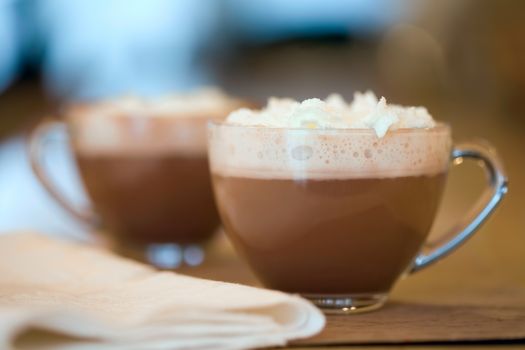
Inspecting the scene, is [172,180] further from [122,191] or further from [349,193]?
[349,193]

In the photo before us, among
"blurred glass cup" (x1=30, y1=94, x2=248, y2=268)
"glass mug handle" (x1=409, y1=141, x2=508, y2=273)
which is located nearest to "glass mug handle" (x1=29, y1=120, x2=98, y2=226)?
"blurred glass cup" (x1=30, y1=94, x2=248, y2=268)

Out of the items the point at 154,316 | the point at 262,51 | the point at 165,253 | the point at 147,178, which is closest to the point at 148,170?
the point at 147,178

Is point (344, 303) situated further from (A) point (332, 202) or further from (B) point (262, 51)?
(B) point (262, 51)

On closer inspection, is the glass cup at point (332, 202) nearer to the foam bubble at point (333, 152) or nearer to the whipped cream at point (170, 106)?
the foam bubble at point (333, 152)

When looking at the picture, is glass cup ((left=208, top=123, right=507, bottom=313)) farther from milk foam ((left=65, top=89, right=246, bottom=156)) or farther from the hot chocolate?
milk foam ((left=65, top=89, right=246, bottom=156))

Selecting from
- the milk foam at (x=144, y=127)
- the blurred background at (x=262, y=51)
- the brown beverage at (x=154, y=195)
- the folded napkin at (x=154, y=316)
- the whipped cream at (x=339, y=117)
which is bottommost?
the folded napkin at (x=154, y=316)

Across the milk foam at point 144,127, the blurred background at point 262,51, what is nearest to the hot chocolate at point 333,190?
the milk foam at point 144,127
